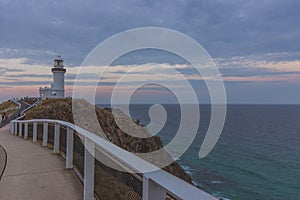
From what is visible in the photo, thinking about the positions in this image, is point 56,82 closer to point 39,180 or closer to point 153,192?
point 39,180

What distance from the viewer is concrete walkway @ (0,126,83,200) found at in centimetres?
403

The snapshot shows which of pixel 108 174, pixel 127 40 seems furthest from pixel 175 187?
pixel 127 40

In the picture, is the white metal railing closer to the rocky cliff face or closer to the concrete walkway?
the concrete walkway

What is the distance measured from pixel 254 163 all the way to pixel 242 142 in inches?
615

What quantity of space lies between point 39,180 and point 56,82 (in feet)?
145

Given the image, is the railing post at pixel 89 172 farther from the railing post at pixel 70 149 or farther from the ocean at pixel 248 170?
the ocean at pixel 248 170

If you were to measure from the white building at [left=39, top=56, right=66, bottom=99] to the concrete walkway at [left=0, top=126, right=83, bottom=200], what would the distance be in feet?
136

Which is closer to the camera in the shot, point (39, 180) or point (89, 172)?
point (89, 172)

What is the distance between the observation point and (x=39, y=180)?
475 cm

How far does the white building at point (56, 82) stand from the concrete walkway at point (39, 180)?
136 ft

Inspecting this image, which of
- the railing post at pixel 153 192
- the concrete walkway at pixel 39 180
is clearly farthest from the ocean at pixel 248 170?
the railing post at pixel 153 192

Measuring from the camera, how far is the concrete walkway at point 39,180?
4.03 metres

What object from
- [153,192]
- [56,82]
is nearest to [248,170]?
[153,192]

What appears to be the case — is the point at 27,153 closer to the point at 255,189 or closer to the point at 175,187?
the point at 175,187
